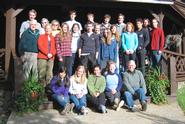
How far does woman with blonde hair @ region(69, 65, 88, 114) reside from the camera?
11.2 meters

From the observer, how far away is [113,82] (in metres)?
11.7

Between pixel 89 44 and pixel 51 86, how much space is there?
1578 millimetres

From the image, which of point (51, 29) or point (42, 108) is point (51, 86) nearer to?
point (42, 108)

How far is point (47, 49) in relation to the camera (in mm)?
11711

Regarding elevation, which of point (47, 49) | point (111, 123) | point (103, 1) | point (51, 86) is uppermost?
point (103, 1)

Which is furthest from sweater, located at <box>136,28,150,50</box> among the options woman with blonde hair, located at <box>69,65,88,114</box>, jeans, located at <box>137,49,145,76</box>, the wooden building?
woman with blonde hair, located at <box>69,65,88,114</box>

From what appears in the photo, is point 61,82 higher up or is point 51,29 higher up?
point 51,29

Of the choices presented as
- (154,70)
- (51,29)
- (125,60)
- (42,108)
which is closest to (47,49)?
(51,29)

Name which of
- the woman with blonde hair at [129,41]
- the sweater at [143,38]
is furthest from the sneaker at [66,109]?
Result: the sweater at [143,38]

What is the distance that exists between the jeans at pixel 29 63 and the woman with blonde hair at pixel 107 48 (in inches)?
70.7

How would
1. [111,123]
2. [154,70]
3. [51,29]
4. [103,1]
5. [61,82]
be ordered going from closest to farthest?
1. [111,123]
2. [61,82]
3. [51,29]
4. [154,70]
5. [103,1]

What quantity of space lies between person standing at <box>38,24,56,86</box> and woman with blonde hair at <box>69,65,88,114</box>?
0.76 metres

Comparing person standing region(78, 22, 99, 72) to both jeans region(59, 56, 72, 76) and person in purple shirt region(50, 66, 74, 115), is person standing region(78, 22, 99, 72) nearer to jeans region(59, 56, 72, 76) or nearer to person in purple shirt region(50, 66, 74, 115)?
jeans region(59, 56, 72, 76)

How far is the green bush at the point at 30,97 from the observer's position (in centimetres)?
1100
